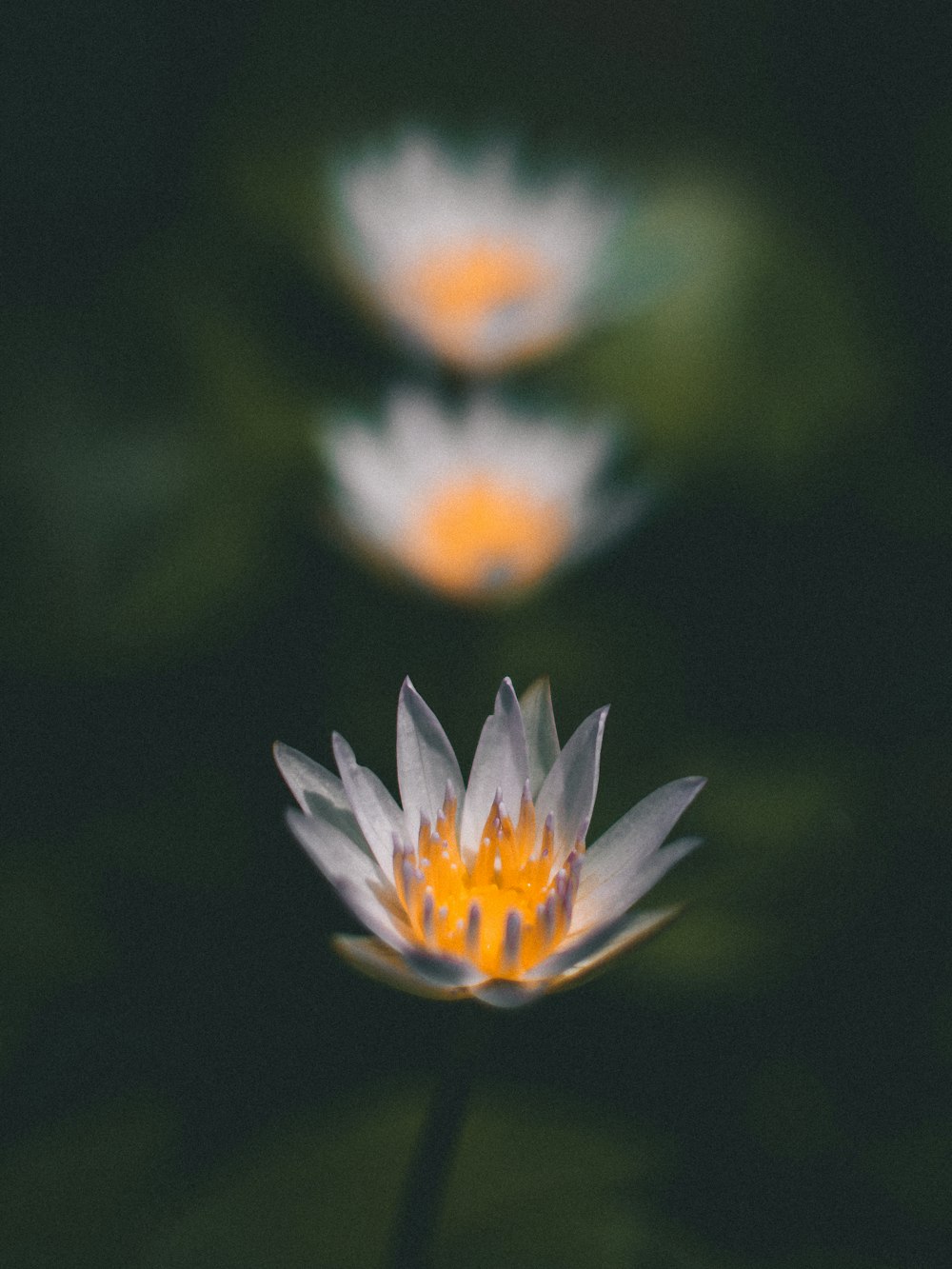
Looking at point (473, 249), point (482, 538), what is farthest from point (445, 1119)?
point (473, 249)

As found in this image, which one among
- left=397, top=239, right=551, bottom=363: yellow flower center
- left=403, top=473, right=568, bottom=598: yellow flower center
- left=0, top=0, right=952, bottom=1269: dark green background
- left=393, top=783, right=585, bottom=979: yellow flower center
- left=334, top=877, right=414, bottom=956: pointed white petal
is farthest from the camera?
left=397, top=239, right=551, bottom=363: yellow flower center

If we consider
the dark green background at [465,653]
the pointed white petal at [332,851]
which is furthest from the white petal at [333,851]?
the dark green background at [465,653]

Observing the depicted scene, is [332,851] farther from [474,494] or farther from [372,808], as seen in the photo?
[474,494]

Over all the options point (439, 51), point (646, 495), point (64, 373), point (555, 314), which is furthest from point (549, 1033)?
point (439, 51)

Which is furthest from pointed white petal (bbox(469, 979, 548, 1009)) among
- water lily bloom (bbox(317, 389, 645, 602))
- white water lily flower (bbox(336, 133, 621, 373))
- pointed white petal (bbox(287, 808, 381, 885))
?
white water lily flower (bbox(336, 133, 621, 373))

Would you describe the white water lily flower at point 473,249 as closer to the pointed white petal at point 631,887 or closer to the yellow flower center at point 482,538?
the yellow flower center at point 482,538

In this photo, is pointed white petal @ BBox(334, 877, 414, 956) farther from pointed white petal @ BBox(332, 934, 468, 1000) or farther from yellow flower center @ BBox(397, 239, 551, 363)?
yellow flower center @ BBox(397, 239, 551, 363)
